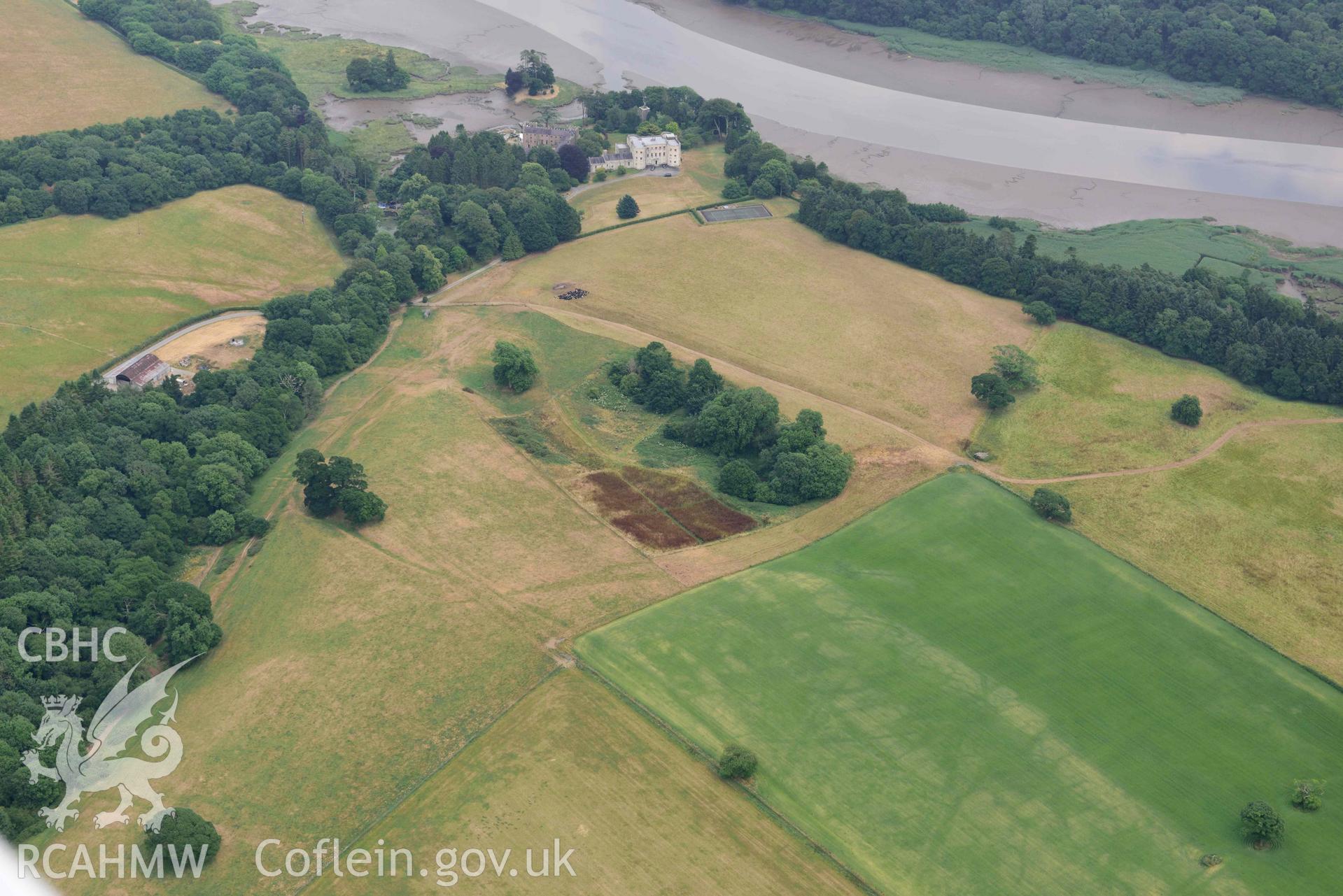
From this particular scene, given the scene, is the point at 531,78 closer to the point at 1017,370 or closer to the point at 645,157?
the point at 645,157

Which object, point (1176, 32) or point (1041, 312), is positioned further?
point (1176, 32)

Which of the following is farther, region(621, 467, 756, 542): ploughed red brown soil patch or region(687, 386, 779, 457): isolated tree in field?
region(687, 386, 779, 457): isolated tree in field

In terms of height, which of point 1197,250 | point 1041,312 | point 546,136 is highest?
point 1197,250

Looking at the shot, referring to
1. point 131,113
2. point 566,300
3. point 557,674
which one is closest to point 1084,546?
point 557,674

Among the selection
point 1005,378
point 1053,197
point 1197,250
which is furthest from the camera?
point 1053,197

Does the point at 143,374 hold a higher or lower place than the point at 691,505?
lower

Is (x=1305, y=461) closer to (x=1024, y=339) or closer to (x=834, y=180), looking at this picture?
(x=1024, y=339)

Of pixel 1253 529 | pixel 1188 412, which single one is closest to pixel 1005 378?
pixel 1188 412

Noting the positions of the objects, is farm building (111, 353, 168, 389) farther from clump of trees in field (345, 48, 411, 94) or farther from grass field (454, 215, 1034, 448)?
clump of trees in field (345, 48, 411, 94)

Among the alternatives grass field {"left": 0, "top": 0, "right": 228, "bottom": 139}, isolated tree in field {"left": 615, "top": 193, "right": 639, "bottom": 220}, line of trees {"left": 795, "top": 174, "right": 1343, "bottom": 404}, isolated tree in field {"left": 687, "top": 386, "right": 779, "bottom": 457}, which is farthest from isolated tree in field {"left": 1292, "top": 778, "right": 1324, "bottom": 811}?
grass field {"left": 0, "top": 0, "right": 228, "bottom": 139}
